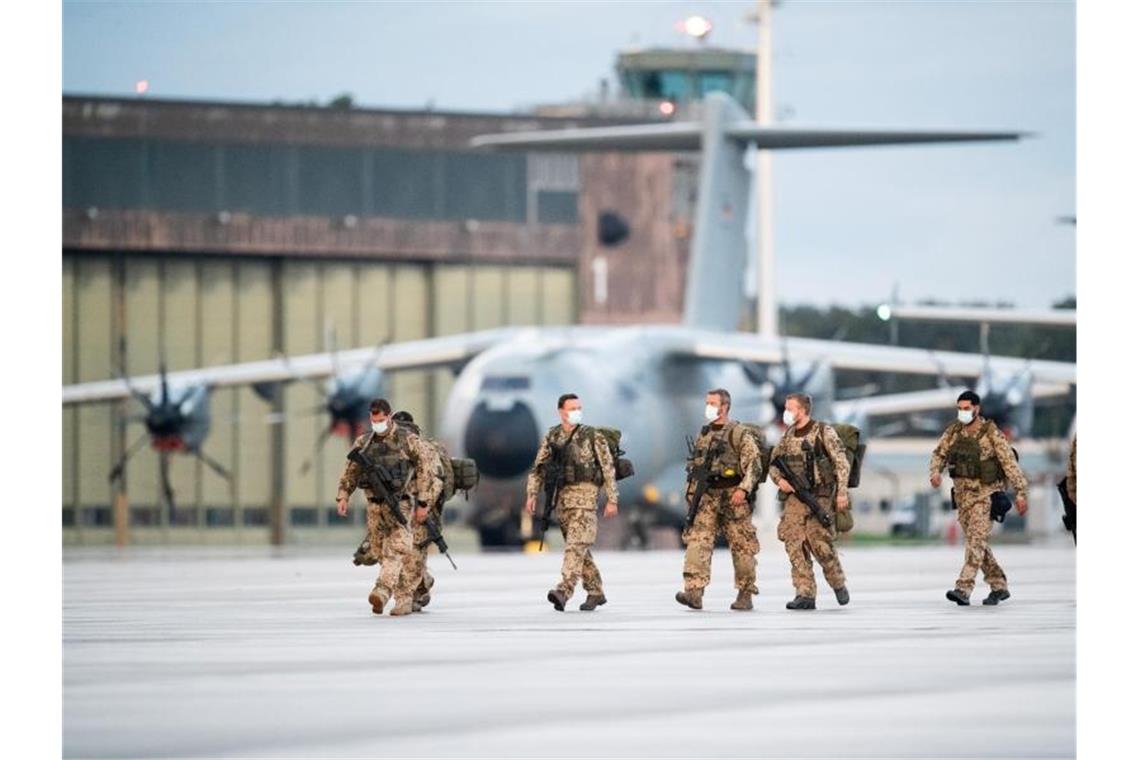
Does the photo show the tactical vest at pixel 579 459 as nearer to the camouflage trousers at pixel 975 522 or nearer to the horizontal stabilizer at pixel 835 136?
the camouflage trousers at pixel 975 522

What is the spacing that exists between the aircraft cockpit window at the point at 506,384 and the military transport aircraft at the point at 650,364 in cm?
3

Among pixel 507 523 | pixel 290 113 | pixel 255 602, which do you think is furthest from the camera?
pixel 290 113

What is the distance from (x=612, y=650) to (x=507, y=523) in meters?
24.7

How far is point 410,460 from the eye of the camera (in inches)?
659

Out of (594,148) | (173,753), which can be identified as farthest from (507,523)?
(173,753)

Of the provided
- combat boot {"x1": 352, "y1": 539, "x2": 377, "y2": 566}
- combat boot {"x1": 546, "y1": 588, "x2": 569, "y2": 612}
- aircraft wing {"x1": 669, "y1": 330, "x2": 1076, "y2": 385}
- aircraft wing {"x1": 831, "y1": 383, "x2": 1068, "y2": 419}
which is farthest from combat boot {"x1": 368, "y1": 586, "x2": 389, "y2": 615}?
aircraft wing {"x1": 831, "y1": 383, "x2": 1068, "y2": 419}

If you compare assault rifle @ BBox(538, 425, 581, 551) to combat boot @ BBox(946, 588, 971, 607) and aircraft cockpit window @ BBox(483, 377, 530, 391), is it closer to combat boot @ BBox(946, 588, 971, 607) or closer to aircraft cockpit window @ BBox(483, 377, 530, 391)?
combat boot @ BBox(946, 588, 971, 607)

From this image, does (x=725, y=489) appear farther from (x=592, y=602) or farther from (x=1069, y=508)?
(x=1069, y=508)

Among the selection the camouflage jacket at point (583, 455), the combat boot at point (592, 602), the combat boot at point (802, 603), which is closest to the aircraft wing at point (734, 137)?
the combat boot at point (802, 603)

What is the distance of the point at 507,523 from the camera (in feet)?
126

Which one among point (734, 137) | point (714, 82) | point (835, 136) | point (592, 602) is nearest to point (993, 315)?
point (835, 136)

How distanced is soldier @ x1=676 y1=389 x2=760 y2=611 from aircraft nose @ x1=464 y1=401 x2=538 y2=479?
679 inches

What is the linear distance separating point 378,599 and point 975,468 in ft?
14.6
